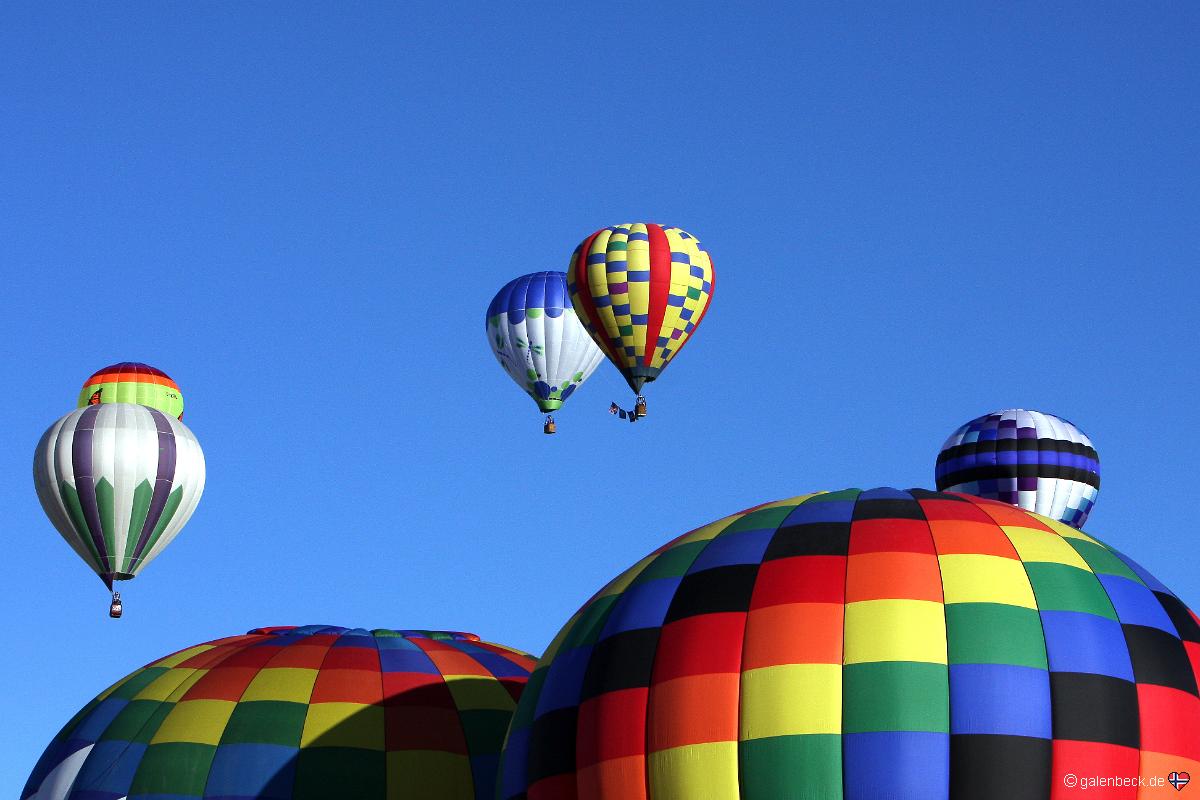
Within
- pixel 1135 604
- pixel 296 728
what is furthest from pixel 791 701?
pixel 296 728

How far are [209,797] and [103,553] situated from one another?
13.8 m

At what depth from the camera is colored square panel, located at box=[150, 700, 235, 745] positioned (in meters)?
20.6

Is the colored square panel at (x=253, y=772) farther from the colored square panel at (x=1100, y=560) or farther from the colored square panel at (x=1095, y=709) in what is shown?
the colored square panel at (x=1095, y=709)

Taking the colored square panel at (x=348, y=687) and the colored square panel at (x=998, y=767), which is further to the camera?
the colored square panel at (x=348, y=687)

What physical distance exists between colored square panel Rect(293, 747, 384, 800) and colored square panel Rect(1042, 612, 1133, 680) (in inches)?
287

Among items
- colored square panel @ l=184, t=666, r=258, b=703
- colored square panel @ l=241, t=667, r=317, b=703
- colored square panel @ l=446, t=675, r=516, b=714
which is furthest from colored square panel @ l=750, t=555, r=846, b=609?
colored square panel @ l=184, t=666, r=258, b=703

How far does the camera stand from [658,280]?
3581cm

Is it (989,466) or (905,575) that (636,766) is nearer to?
(905,575)

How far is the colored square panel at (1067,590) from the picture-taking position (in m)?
15.5

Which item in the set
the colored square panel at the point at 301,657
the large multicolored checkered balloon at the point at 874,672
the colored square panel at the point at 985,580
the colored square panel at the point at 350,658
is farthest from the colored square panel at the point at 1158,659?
the colored square panel at the point at 301,657

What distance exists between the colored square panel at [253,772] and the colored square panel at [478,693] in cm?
180

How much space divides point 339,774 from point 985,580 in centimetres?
714

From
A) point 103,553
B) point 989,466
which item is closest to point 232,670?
point 103,553

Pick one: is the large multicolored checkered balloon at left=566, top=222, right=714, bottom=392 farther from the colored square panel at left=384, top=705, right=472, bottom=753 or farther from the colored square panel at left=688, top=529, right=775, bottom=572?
the colored square panel at left=688, top=529, right=775, bottom=572
